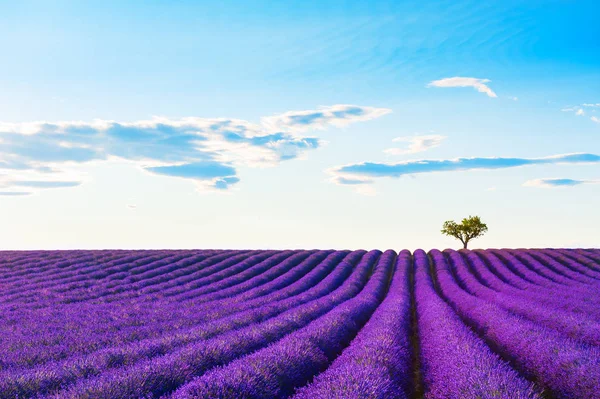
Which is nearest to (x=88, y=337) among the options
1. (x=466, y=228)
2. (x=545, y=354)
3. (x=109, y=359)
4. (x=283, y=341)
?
(x=109, y=359)

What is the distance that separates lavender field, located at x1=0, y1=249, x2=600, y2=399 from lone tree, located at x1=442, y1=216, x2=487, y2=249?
72.8 ft

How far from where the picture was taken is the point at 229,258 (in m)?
28.6

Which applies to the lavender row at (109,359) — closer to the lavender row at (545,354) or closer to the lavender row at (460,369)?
the lavender row at (460,369)

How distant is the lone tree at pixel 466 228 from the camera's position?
43.3 m

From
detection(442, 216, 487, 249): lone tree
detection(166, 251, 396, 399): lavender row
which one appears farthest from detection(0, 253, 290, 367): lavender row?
detection(442, 216, 487, 249): lone tree

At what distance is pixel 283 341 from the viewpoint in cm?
751

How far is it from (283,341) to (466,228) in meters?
39.0

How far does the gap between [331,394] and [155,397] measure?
1.87 m

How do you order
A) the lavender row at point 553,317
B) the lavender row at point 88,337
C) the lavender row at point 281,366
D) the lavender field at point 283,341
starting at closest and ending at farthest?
the lavender row at point 281,366, the lavender field at point 283,341, the lavender row at point 88,337, the lavender row at point 553,317

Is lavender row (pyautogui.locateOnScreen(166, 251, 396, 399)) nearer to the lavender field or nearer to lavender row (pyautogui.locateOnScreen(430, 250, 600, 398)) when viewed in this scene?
the lavender field

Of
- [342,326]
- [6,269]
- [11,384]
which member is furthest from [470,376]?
[6,269]

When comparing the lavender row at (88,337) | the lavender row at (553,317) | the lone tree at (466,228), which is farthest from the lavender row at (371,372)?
the lone tree at (466,228)

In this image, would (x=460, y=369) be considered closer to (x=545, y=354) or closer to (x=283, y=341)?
(x=545, y=354)

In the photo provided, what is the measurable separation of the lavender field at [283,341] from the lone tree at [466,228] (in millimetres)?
22202
